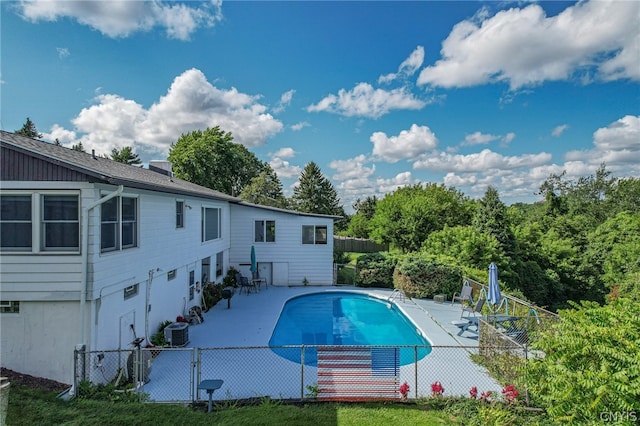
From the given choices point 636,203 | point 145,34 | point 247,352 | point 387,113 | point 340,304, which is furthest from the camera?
point 636,203

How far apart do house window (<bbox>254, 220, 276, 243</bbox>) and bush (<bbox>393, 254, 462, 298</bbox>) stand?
730cm

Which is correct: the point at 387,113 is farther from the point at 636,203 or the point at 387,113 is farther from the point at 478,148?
the point at 636,203

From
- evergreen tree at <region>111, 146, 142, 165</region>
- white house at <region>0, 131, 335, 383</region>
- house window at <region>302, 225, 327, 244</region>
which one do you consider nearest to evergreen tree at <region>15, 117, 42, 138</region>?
evergreen tree at <region>111, 146, 142, 165</region>

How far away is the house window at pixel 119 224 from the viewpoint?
298 inches

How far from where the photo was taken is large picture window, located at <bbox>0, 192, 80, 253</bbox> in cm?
686

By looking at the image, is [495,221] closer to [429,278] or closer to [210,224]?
[429,278]

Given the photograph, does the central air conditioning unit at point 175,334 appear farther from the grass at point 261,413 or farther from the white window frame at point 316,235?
the white window frame at point 316,235

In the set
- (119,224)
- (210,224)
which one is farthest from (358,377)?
(210,224)

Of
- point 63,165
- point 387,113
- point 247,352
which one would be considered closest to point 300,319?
point 247,352

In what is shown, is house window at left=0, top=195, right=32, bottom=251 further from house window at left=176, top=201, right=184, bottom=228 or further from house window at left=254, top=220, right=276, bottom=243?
house window at left=254, top=220, right=276, bottom=243

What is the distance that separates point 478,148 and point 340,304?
23.1 meters

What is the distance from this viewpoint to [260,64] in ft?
49.7

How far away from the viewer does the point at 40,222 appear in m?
6.87

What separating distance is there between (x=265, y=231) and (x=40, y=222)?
1284cm
